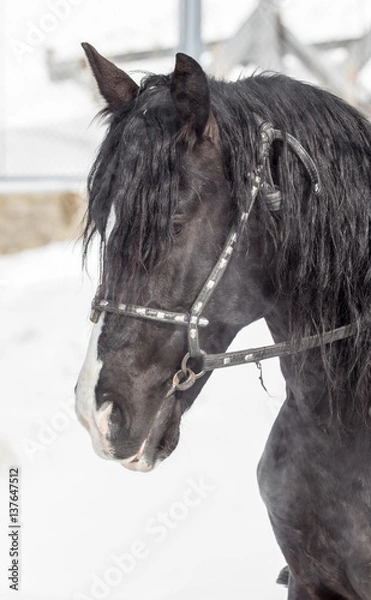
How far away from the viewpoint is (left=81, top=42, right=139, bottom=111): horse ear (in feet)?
5.62

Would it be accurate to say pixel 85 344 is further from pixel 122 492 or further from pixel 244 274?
pixel 244 274

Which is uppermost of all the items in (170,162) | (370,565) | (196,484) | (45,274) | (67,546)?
(170,162)

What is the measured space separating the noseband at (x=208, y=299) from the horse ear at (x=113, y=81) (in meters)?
Result: 0.30

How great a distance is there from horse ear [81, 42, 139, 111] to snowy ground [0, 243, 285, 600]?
1448mm

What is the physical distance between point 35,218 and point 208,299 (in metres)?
3.98

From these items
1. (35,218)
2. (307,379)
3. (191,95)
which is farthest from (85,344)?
(191,95)

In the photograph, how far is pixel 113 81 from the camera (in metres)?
1.72

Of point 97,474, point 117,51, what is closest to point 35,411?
point 97,474

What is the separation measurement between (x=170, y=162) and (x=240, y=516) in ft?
8.21

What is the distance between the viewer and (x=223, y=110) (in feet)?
5.24

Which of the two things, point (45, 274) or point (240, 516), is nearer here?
point (240, 516)

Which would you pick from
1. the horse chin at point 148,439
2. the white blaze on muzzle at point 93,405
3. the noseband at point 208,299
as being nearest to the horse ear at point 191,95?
A: the noseband at point 208,299

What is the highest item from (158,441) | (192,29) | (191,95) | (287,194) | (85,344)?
(192,29)

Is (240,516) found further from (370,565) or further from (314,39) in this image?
(314,39)
